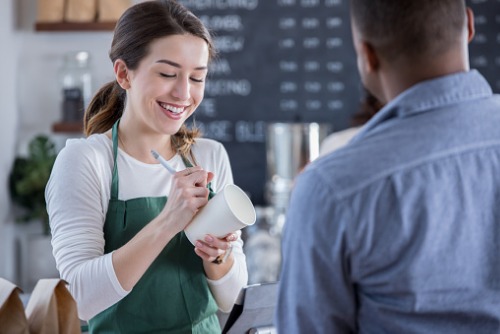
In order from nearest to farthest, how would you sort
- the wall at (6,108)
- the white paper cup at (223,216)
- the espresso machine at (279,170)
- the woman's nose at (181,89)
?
the white paper cup at (223,216)
the woman's nose at (181,89)
the espresso machine at (279,170)
the wall at (6,108)

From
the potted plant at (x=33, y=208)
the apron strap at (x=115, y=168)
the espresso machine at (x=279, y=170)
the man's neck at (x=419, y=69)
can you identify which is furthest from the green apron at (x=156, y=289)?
the potted plant at (x=33, y=208)

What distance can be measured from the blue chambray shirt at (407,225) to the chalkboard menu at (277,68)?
333 centimetres

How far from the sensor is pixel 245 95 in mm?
4312

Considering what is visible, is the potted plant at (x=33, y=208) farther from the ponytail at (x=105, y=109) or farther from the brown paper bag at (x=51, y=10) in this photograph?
the ponytail at (x=105, y=109)

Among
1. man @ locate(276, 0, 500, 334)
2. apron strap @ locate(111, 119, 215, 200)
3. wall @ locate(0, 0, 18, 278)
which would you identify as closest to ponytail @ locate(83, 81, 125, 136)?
apron strap @ locate(111, 119, 215, 200)

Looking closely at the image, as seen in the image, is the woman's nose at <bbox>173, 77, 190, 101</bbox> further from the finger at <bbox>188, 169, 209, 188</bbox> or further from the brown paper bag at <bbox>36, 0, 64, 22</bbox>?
the brown paper bag at <bbox>36, 0, 64, 22</bbox>

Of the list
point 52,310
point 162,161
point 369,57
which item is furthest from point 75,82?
point 369,57

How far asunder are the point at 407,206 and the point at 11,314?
54cm

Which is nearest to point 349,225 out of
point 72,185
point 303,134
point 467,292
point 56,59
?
point 467,292

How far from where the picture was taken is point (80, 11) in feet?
12.3

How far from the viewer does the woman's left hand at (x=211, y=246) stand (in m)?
1.43

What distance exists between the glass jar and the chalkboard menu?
2.29 feet

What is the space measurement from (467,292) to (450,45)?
27 cm

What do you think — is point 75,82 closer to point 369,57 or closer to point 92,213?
point 92,213
